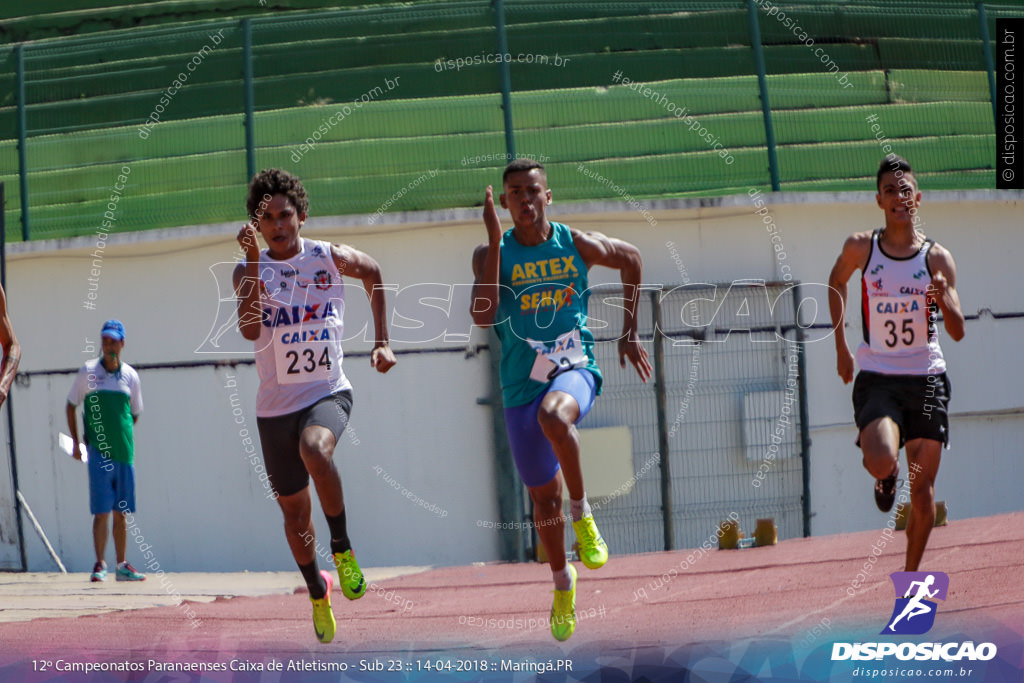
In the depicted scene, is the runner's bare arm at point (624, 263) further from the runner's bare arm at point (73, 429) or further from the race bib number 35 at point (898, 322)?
the runner's bare arm at point (73, 429)

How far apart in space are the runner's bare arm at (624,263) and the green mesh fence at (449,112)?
226 inches

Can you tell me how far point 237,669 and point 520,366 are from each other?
2.05 meters

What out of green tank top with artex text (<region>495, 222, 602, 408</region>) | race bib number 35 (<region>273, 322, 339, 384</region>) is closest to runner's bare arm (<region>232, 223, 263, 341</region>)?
race bib number 35 (<region>273, 322, 339, 384</region>)

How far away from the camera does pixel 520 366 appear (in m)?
6.16

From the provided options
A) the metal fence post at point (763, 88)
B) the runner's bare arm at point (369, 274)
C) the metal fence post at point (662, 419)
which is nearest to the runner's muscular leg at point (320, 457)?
the runner's bare arm at point (369, 274)

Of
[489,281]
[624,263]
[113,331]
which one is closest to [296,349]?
[489,281]

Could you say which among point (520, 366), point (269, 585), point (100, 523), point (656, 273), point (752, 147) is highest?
point (752, 147)

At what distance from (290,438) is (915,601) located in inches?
127

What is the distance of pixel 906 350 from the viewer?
6.46m

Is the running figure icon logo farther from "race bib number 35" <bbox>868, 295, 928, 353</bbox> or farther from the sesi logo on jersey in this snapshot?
the sesi logo on jersey

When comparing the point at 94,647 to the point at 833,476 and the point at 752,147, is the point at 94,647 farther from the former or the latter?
the point at 752,147

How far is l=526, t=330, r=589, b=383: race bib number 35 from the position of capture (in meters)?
6.09

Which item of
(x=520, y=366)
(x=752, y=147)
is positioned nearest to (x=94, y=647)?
(x=520, y=366)

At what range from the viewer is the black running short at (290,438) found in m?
6.02
